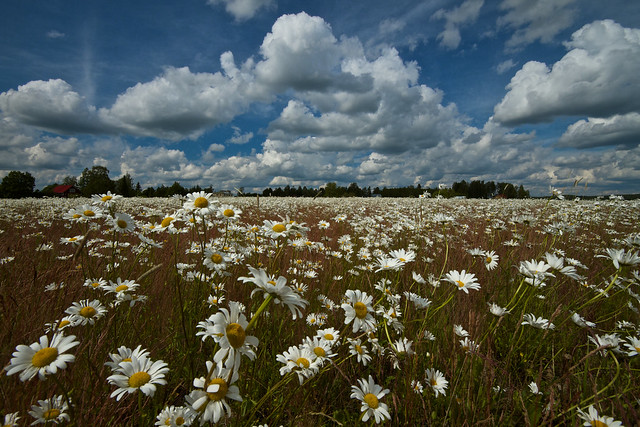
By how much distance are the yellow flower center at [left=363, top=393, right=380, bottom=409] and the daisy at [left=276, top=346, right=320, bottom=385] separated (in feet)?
1.07

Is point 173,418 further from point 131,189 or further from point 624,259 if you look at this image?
point 131,189

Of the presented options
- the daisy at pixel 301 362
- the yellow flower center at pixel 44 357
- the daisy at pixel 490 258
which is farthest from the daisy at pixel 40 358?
the daisy at pixel 490 258

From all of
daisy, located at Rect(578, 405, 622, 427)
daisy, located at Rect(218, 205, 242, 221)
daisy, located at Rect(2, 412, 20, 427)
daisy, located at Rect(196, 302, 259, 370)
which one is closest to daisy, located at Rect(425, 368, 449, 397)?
daisy, located at Rect(578, 405, 622, 427)

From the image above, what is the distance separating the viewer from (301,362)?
1.75 m

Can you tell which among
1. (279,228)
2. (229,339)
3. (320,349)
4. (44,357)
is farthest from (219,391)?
(279,228)

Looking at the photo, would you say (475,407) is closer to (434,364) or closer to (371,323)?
(434,364)

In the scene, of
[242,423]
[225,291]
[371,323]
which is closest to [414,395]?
[371,323]

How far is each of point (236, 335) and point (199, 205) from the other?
1566 mm

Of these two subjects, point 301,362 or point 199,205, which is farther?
point 199,205

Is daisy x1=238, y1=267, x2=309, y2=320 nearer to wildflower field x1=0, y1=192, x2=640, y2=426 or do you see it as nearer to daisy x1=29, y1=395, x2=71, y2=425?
wildflower field x1=0, y1=192, x2=640, y2=426

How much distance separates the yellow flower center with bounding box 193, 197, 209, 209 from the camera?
237cm

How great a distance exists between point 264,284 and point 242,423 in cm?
113

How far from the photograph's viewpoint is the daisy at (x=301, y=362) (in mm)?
1688

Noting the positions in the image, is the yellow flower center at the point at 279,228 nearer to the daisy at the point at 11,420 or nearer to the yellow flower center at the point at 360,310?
the yellow flower center at the point at 360,310
